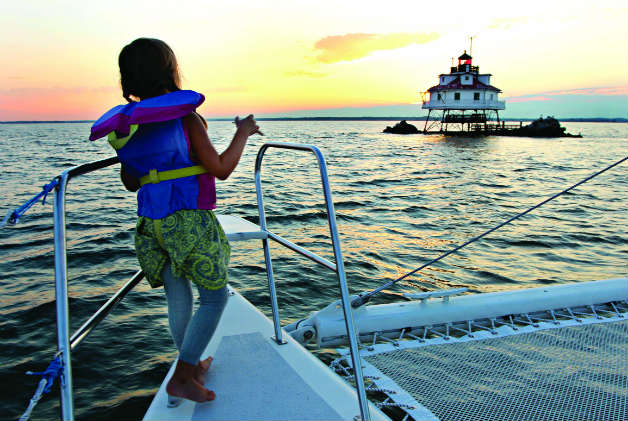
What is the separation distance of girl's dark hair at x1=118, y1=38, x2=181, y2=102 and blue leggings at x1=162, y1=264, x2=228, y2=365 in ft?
2.12

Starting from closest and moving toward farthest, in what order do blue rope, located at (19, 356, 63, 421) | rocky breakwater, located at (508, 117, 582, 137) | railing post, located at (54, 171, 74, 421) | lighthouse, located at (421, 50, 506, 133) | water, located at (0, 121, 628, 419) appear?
blue rope, located at (19, 356, 63, 421), railing post, located at (54, 171, 74, 421), water, located at (0, 121, 628, 419), lighthouse, located at (421, 50, 506, 133), rocky breakwater, located at (508, 117, 582, 137)

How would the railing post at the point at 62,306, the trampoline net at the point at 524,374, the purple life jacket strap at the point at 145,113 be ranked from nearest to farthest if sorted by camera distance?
the railing post at the point at 62,306, the purple life jacket strap at the point at 145,113, the trampoline net at the point at 524,374

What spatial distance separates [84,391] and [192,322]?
2358mm

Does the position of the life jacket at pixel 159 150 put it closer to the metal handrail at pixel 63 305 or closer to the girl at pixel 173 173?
the girl at pixel 173 173

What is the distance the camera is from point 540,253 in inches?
284

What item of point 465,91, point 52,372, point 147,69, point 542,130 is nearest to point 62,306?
point 52,372

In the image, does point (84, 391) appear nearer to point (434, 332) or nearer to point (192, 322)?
point (192, 322)

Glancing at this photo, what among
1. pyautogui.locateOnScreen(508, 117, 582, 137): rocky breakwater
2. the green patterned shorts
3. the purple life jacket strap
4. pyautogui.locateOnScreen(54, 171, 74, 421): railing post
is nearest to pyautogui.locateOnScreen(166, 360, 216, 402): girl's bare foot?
the green patterned shorts

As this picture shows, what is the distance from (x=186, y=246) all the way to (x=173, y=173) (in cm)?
26

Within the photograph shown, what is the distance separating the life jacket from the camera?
1.37 meters

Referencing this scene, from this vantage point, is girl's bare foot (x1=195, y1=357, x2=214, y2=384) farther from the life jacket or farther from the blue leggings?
the life jacket

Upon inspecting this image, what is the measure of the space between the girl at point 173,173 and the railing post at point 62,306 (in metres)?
0.27

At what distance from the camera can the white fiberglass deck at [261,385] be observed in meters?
1.66

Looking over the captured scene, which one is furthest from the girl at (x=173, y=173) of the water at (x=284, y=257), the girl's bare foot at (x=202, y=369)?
the water at (x=284, y=257)
